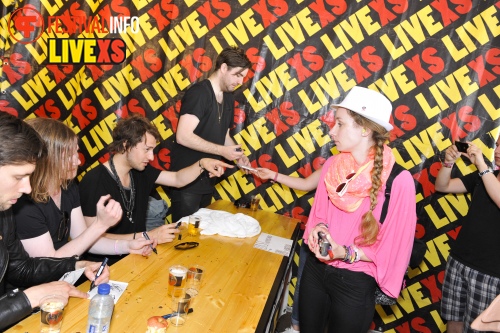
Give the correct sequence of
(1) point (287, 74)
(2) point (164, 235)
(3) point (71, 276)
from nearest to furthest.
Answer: (3) point (71, 276) → (2) point (164, 235) → (1) point (287, 74)

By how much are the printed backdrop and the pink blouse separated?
1.52 metres

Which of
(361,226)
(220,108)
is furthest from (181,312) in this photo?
(220,108)

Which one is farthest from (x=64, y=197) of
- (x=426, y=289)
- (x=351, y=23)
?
(x=426, y=289)

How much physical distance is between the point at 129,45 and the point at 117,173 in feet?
5.72

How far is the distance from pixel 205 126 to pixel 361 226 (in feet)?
5.33

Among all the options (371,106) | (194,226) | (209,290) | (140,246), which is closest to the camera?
(209,290)

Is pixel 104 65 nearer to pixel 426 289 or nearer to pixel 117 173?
pixel 117 173

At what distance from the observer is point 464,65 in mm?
3322

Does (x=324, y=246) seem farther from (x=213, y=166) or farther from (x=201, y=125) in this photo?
(x=201, y=125)

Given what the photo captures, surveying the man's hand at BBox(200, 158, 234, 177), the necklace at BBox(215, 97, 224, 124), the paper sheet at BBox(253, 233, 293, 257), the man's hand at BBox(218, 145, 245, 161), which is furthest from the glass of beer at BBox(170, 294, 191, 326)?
the necklace at BBox(215, 97, 224, 124)

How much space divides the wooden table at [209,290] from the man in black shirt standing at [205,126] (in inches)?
26.7

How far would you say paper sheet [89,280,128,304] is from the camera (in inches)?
69.7

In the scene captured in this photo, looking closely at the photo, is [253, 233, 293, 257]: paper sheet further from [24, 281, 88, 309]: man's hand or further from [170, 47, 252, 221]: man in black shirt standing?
[24, 281, 88, 309]: man's hand

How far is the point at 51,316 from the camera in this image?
1470 mm
